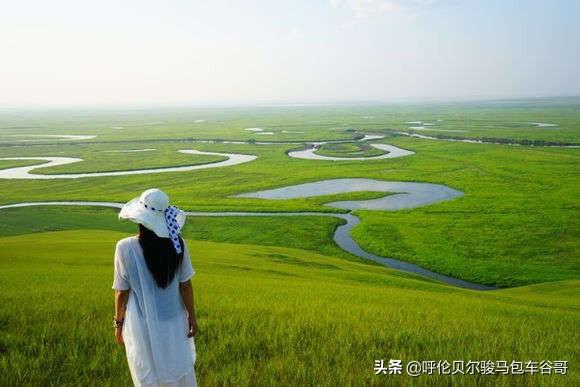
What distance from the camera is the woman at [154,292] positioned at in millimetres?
4590

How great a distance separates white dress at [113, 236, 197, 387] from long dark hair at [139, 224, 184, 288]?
73mm

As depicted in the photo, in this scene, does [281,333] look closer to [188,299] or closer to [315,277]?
[188,299]

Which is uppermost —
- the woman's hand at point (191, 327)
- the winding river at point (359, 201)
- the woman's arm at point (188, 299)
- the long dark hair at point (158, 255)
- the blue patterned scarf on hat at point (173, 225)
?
the blue patterned scarf on hat at point (173, 225)

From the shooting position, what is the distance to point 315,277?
21.2m

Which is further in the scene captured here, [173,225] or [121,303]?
[121,303]

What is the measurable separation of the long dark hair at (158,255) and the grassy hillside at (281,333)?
2.27 meters

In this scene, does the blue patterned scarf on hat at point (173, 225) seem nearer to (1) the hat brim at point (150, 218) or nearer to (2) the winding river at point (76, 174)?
(1) the hat brim at point (150, 218)

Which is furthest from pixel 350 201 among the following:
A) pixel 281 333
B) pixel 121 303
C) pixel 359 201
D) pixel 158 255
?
pixel 158 255

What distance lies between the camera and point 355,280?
21.5m

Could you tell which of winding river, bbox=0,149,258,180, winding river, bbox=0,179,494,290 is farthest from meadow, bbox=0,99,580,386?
winding river, bbox=0,149,258,180

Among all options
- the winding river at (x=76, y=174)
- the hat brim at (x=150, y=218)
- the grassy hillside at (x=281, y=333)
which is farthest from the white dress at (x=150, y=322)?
the winding river at (x=76, y=174)

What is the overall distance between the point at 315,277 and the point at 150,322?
1692 cm

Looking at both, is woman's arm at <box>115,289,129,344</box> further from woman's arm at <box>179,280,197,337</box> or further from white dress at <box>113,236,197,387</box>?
woman's arm at <box>179,280,197,337</box>

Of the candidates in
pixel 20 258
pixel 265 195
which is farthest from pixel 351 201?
pixel 20 258
